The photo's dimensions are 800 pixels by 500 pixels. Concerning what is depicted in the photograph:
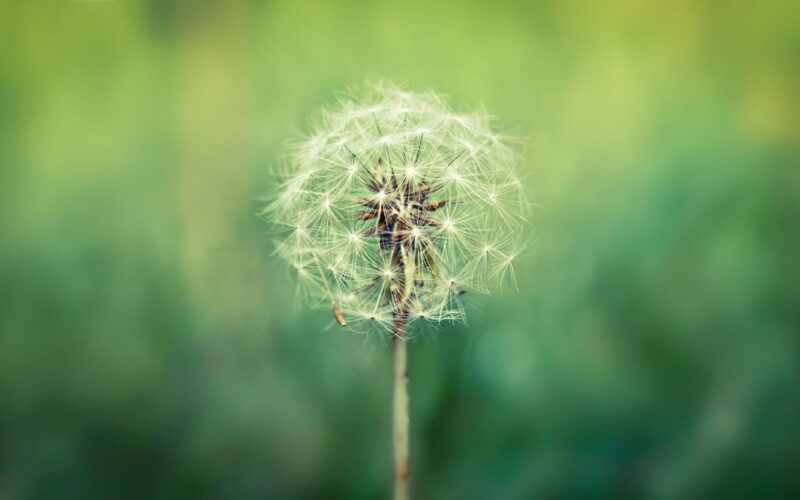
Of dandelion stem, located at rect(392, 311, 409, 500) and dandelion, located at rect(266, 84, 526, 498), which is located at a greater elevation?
dandelion, located at rect(266, 84, 526, 498)

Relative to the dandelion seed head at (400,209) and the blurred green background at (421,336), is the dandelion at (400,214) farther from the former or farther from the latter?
the blurred green background at (421,336)

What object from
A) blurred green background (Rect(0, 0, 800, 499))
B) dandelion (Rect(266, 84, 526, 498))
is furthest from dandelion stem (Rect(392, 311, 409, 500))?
blurred green background (Rect(0, 0, 800, 499))

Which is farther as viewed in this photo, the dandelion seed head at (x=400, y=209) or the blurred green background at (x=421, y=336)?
the blurred green background at (x=421, y=336)

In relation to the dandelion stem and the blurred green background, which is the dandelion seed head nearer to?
the dandelion stem

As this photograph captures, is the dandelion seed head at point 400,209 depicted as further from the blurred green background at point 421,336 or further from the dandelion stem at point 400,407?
the blurred green background at point 421,336

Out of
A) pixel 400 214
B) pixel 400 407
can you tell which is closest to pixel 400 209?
pixel 400 214

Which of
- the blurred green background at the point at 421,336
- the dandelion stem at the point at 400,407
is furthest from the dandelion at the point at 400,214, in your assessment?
the blurred green background at the point at 421,336

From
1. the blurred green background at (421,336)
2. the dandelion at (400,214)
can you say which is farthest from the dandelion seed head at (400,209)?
the blurred green background at (421,336)

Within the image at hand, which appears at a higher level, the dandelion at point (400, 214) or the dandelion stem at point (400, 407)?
the dandelion at point (400, 214)
